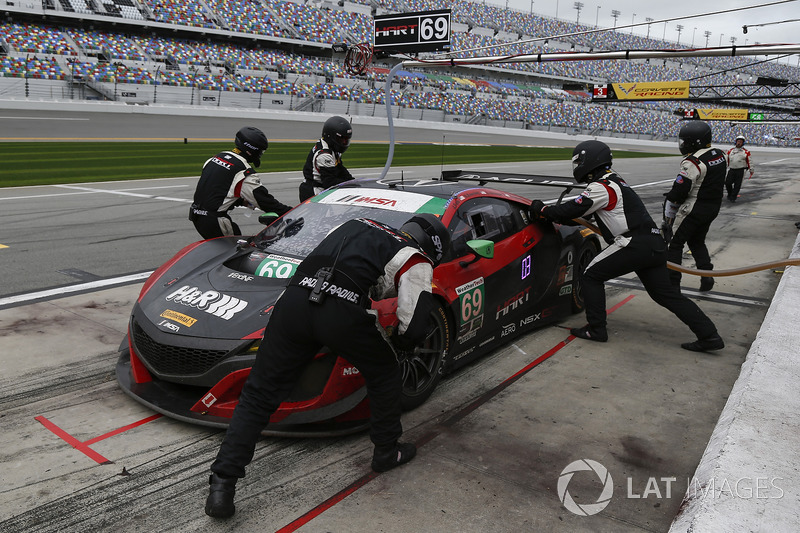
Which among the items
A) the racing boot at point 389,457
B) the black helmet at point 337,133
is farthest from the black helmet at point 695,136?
the racing boot at point 389,457

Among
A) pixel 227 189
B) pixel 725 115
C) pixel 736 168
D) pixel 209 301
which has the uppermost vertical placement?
pixel 725 115

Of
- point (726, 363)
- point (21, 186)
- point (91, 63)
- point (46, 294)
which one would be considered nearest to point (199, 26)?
point (91, 63)

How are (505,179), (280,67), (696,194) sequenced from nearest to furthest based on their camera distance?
(505,179) < (696,194) < (280,67)

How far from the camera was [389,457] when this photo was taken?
11.2 feet

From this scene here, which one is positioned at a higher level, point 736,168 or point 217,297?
point 736,168

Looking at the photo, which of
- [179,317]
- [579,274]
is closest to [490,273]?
[579,274]

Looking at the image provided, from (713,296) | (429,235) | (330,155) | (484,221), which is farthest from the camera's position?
(713,296)

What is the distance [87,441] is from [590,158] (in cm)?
450

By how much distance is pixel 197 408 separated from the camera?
3.69m

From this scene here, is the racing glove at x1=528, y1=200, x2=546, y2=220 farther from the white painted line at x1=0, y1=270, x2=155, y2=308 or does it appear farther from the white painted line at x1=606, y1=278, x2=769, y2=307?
the white painted line at x1=0, y1=270, x2=155, y2=308

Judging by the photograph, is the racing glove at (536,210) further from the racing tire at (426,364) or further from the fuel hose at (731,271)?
the fuel hose at (731,271)

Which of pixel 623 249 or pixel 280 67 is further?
pixel 280 67

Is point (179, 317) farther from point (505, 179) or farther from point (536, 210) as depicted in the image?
point (505, 179)

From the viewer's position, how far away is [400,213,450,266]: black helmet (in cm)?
334
